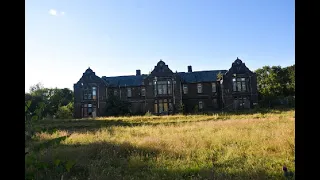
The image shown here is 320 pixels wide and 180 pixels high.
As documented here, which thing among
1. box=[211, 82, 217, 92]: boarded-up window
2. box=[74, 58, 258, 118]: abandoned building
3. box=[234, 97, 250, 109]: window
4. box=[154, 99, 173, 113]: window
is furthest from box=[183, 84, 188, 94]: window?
box=[234, 97, 250, 109]: window

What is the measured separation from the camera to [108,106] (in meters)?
43.5

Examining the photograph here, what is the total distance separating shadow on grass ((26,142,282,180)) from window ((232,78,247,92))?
3709cm

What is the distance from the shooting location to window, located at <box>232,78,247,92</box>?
4544cm

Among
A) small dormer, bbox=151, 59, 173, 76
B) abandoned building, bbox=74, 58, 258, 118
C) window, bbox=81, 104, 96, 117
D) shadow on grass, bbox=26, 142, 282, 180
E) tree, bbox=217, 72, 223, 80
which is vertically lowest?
shadow on grass, bbox=26, 142, 282, 180

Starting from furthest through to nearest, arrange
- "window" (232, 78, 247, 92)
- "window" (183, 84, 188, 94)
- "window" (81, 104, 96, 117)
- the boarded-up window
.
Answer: "window" (183, 84, 188, 94), the boarded-up window, "window" (81, 104, 96, 117), "window" (232, 78, 247, 92)

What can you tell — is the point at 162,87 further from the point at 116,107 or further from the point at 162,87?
the point at 116,107

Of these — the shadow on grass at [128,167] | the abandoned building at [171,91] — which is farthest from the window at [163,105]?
the shadow on grass at [128,167]

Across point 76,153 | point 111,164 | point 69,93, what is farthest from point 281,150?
point 69,93

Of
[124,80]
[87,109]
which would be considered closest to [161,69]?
[124,80]

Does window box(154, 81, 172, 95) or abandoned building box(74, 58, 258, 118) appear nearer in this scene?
abandoned building box(74, 58, 258, 118)

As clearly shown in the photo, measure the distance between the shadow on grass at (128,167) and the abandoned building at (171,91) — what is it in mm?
33982

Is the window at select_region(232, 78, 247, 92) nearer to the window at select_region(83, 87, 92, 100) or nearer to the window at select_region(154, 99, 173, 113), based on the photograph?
the window at select_region(154, 99, 173, 113)
